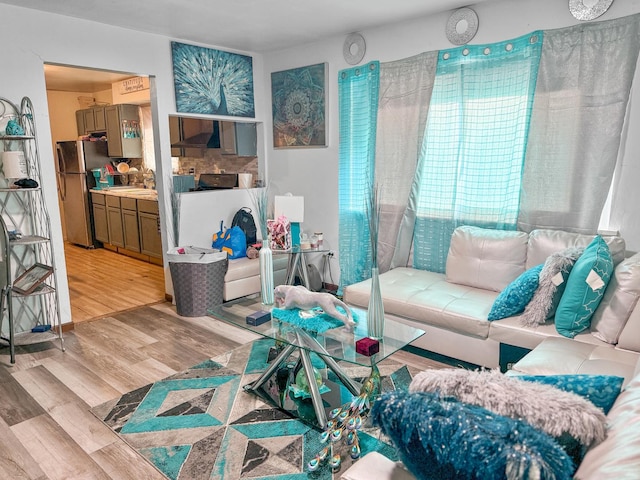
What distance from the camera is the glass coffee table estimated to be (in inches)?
85.6

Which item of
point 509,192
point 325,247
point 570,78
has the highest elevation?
point 570,78

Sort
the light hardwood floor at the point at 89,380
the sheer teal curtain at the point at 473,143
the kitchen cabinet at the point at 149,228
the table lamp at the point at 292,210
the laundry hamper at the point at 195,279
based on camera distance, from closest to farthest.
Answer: the light hardwood floor at the point at 89,380, the sheer teal curtain at the point at 473,143, the table lamp at the point at 292,210, the laundry hamper at the point at 195,279, the kitchen cabinet at the point at 149,228

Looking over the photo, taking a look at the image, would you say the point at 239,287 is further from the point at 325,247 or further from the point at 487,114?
the point at 487,114

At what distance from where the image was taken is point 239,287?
4273mm

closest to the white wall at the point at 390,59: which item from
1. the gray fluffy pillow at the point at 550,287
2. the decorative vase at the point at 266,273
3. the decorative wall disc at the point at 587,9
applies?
the decorative wall disc at the point at 587,9

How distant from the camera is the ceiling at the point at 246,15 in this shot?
322 cm

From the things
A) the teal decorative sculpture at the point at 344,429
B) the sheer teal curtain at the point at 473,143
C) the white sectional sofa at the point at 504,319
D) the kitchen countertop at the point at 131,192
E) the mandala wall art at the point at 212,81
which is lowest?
the teal decorative sculpture at the point at 344,429

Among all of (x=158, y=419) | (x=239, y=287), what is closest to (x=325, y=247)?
(x=239, y=287)

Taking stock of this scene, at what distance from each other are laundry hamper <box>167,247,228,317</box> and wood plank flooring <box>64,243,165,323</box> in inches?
26.2

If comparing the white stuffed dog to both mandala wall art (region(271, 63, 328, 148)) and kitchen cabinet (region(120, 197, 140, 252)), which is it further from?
kitchen cabinet (region(120, 197, 140, 252))

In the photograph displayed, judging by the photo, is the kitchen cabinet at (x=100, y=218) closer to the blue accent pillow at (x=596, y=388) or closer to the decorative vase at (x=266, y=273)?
the decorative vase at (x=266, y=273)

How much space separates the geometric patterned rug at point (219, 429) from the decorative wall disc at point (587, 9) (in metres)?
2.55

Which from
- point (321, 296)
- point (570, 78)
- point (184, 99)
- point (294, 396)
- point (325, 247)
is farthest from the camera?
point (184, 99)

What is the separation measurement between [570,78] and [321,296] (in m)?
2.22
